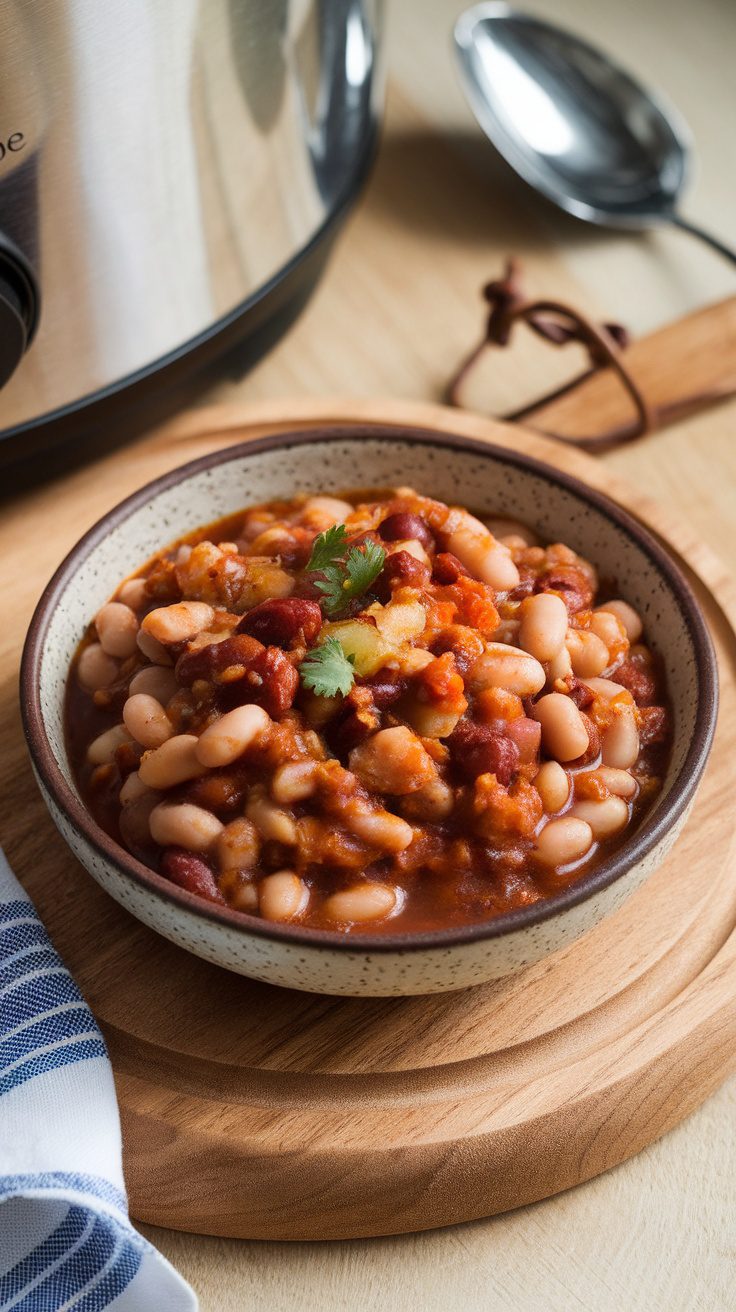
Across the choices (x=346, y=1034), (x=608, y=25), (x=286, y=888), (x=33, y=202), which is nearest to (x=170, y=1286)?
(x=346, y=1034)

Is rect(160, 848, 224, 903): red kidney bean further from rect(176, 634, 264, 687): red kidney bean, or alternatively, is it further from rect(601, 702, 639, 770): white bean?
rect(601, 702, 639, 770): white bean

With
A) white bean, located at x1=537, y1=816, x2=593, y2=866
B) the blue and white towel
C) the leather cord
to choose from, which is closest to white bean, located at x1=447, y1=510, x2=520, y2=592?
white bean, located at x1=537, y1=816, x2=593, y2=866

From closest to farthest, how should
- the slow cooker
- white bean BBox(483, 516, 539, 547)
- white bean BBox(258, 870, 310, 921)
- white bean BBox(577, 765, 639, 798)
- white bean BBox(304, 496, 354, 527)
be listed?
white bean BBox(258, 870, 310, 921)
white bean BBox(577, 765, 639, 798)
the slow cooker
white bean BBox(304, 496, 354, 527)
white bean BBox(483, 516, 539, 547)

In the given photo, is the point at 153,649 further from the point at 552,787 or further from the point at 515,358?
A: the point at 515,358

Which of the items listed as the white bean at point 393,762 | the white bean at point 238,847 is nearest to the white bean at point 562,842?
the white bean at point 393,762

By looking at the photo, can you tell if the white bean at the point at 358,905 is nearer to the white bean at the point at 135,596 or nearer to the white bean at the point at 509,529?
the white bean at the point at 135,596

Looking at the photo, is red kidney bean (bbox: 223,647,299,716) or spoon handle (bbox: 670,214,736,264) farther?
spoon handle (bbox: 670,214,736,264)
